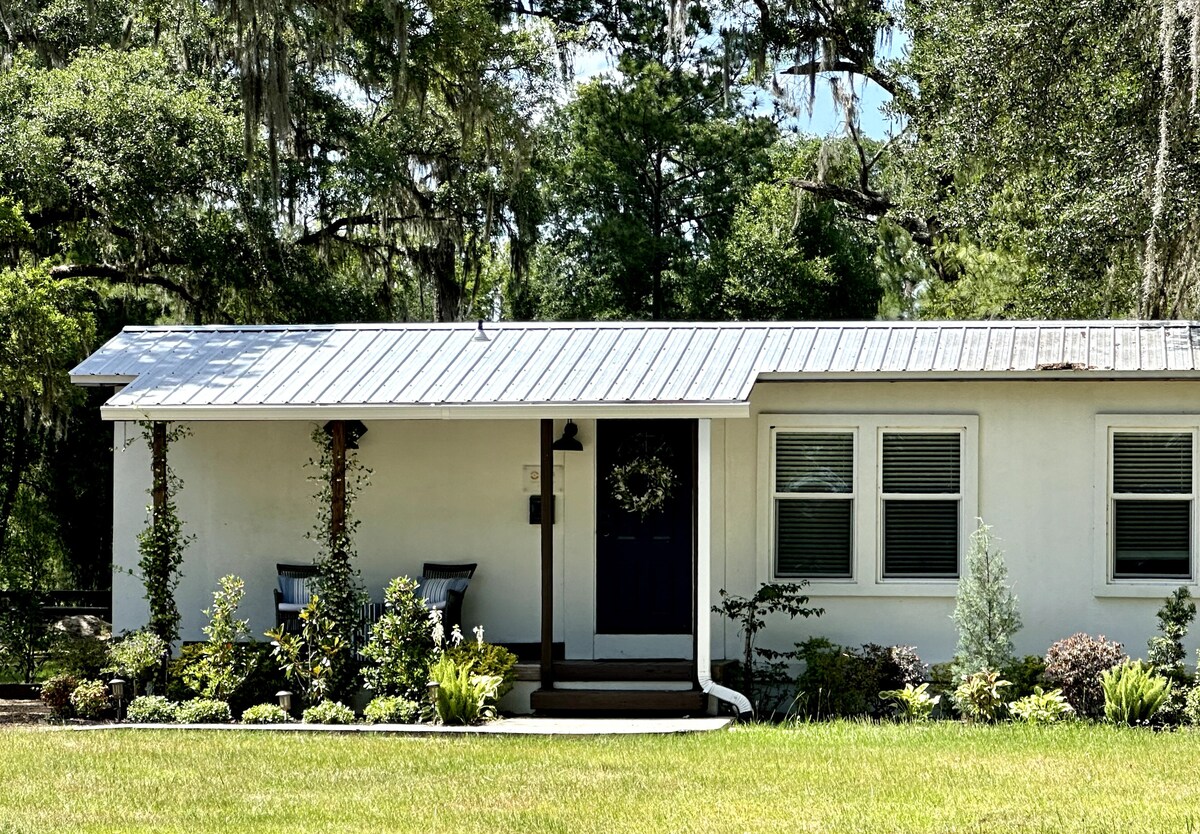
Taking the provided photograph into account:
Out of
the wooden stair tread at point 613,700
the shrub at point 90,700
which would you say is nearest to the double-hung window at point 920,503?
the wooden stair tread at point 613,700

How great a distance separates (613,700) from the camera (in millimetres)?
11492

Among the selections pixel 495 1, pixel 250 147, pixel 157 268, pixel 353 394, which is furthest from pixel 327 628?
pixel 495 1

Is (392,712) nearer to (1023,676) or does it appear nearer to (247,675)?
(247,675)

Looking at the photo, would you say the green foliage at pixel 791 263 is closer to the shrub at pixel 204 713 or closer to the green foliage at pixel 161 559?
the green foliage at pixel 161 559

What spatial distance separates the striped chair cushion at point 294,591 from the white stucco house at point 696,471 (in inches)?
13.0

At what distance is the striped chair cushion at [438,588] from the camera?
40.0 feet

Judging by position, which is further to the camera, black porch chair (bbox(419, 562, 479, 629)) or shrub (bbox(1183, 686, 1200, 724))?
black porch chair (bbox(419, 562, 479, 629))

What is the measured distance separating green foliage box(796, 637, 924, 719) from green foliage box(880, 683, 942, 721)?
8 centimetres

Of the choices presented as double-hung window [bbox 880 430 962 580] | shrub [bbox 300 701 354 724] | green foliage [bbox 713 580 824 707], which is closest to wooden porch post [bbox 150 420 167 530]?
shrub [bbox 300 701 354 724]

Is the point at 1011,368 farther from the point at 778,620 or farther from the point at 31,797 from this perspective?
the point at 31,797

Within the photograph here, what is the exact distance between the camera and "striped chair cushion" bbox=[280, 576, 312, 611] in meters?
12.4

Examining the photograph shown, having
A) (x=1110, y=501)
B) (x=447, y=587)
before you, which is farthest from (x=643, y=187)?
(x=1110, y=501)

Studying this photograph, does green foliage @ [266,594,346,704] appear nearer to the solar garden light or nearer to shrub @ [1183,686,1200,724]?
the solar garden light

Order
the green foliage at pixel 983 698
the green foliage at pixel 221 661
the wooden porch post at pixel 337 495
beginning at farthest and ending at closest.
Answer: the wooden porch post at pixel 337 495
the green foliage at pixel 221 661
the green foliage at pixel 983 698
